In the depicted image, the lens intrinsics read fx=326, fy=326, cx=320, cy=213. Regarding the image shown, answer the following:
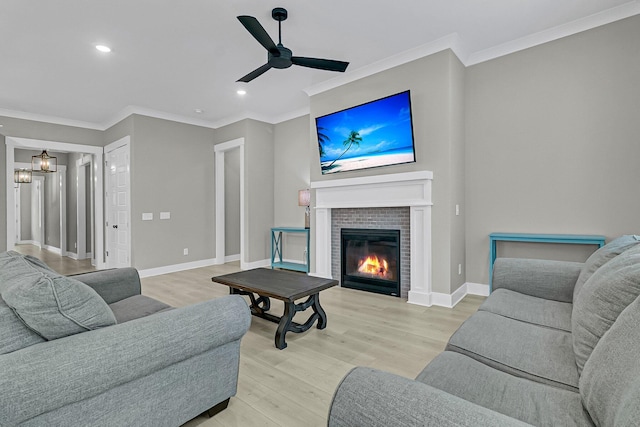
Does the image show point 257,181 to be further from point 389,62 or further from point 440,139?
point 440,139

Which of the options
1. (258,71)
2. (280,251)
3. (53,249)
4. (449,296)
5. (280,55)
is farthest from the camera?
(53,249)

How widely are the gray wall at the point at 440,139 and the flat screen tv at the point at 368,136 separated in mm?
135

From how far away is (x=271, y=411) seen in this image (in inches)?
70.0

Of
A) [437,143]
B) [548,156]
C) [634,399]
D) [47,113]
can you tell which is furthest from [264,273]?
[47,113]

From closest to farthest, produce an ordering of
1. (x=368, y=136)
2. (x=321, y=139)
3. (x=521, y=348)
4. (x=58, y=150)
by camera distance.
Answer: (x=521, y=348)
(x=368, y=136)
(x=321, y=139)
(x=58, y=150)

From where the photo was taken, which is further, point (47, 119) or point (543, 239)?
point (47, 119)

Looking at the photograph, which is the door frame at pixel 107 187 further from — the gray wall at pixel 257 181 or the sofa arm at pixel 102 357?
the sofa arm at pixel 102 357

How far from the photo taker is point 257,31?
260 centimetres

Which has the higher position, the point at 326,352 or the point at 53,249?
the point at 53,249

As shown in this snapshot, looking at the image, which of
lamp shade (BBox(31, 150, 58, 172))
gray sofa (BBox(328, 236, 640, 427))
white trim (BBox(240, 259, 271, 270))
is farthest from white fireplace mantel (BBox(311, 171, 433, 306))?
lamp shade (BBox(31, 150, 58, 172))

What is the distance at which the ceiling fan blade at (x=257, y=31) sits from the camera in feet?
8.09

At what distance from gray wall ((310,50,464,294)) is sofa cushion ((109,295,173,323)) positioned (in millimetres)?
2759

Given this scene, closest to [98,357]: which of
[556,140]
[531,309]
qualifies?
[531,309]

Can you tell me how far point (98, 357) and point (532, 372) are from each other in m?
1.67
